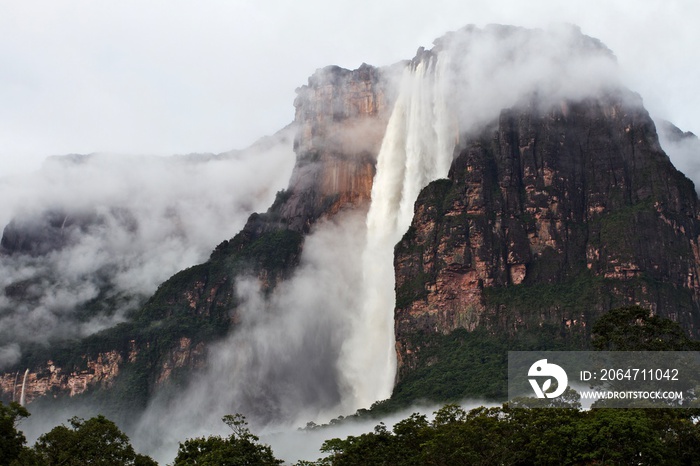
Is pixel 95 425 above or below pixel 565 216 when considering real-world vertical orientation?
below

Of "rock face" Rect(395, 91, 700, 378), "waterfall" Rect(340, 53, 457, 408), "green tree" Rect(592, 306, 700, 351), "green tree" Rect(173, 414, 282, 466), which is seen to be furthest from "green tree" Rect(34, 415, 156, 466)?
"waterfall" Rect(340, 53, 457, 408)

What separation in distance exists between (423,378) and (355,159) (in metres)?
53.0

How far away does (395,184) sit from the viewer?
462ft

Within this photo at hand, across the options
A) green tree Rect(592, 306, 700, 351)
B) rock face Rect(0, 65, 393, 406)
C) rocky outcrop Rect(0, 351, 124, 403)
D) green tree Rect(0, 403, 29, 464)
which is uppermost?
rock face Rect(0, 65, 393, 406)

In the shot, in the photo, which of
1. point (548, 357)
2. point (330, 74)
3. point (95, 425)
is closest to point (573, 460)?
point (95, 425)

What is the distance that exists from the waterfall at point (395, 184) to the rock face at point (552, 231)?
8.39 meters

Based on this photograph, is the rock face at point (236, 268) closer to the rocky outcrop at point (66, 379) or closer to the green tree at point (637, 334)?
the rocky outcrop at point (66, 379)

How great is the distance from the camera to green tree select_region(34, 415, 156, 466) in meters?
54.2

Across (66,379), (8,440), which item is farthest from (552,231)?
(66,379)

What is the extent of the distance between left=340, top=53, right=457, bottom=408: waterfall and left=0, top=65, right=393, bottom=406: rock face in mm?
5886

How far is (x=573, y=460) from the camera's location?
4828 centimetres

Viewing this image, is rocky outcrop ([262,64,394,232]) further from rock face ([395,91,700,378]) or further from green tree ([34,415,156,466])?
green tree ([34,415,156,466])

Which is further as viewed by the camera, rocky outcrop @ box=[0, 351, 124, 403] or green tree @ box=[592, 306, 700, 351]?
rocky outcrop @ box=[0, 351, 124, 403]

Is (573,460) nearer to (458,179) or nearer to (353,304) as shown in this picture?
(458,179)
